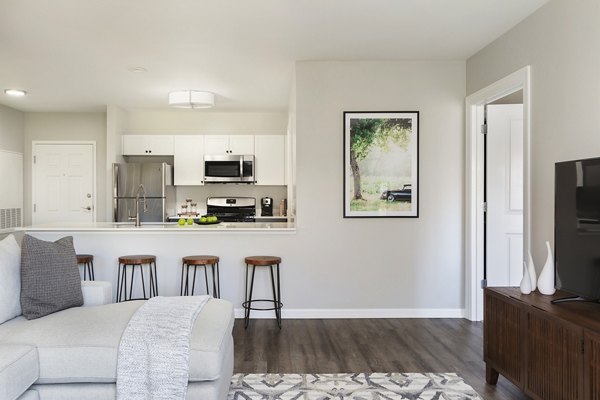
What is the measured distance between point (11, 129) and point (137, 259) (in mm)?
4034

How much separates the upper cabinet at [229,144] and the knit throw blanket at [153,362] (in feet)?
16.1

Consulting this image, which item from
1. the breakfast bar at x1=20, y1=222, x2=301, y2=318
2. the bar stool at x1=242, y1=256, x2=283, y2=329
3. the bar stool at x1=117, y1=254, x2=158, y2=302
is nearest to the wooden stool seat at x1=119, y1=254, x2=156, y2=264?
the bar stool at x1=117, y1=254, x2=158, y2=302

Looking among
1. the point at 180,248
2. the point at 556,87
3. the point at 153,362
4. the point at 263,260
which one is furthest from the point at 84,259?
the point at 556,87

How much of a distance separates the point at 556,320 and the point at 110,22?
353 centimetres

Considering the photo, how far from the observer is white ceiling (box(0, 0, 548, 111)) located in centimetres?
328

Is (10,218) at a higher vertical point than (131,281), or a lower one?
higher

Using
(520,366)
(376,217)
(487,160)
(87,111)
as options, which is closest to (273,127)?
(87,111)

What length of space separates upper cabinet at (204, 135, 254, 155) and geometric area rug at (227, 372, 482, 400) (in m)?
4.49

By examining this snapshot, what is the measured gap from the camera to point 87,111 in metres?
7.10

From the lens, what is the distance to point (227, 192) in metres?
7.47

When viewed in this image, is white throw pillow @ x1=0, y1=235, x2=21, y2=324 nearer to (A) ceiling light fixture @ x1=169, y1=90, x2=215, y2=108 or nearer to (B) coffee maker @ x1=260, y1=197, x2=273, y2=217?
(A) ceiling light fixture @ x1=169, y1=90, x2=215, y2=108

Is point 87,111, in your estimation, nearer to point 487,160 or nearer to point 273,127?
point 273,127

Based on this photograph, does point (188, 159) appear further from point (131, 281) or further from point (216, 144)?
point (131, 281)

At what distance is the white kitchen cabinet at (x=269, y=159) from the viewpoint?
7109mm
